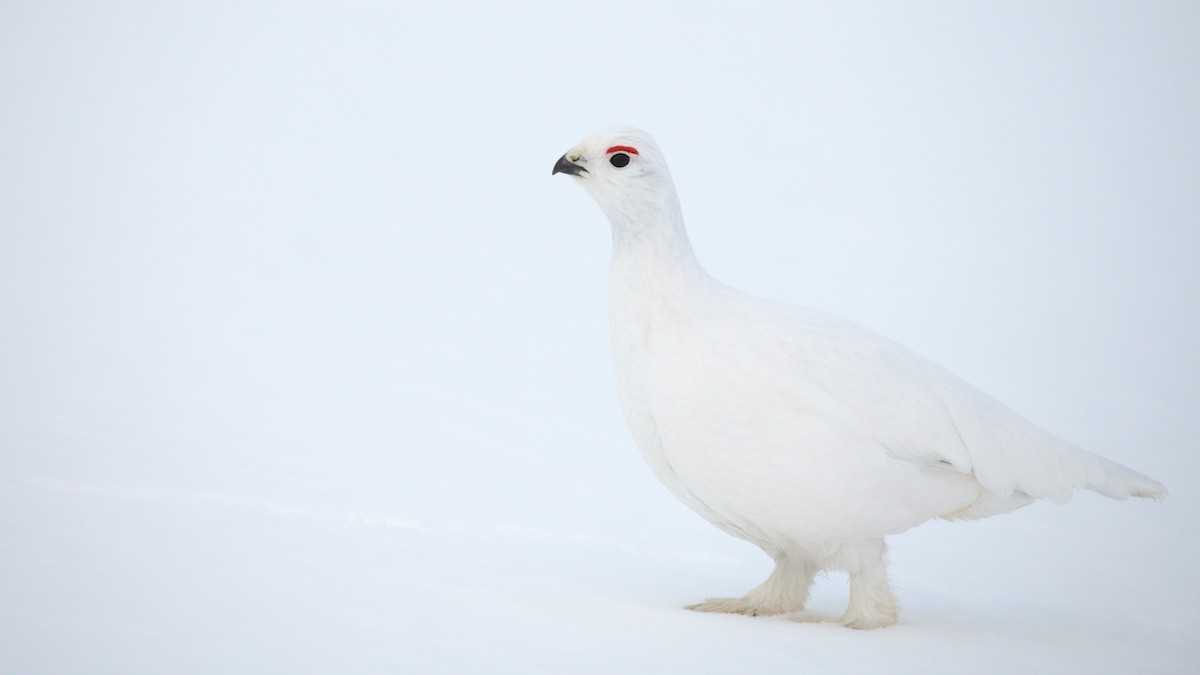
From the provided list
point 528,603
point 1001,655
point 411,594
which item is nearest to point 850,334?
point 1001,655

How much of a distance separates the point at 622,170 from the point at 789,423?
Answer: 124 cm

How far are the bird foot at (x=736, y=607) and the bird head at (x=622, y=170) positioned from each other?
1640 millimetres

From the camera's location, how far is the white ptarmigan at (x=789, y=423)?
3.83 meters

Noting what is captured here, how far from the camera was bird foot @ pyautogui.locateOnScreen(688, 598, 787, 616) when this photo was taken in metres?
4.25

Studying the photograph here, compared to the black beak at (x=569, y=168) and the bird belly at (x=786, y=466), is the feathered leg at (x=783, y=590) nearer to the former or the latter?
the bird belly at (x=786, y=466)

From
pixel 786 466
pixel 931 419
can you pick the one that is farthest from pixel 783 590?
pixel 931 419

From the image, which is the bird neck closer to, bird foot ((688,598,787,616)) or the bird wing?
the bird wing

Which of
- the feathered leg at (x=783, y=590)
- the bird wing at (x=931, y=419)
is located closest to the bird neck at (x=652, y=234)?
the bird wing at (x=931, y=419)

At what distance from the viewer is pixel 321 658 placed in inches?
114

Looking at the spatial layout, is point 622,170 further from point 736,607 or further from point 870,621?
point 870,621

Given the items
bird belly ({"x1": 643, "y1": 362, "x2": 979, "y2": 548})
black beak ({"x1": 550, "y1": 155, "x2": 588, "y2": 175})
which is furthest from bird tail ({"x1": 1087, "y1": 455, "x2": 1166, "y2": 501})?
black beak ({"x1": 550, "y1": 155, "x2": 588, "y2": 175})

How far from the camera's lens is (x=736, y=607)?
429 cm

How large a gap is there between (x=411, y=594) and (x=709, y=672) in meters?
1.22

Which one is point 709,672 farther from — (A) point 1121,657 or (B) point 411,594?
(A) point 1121,657
